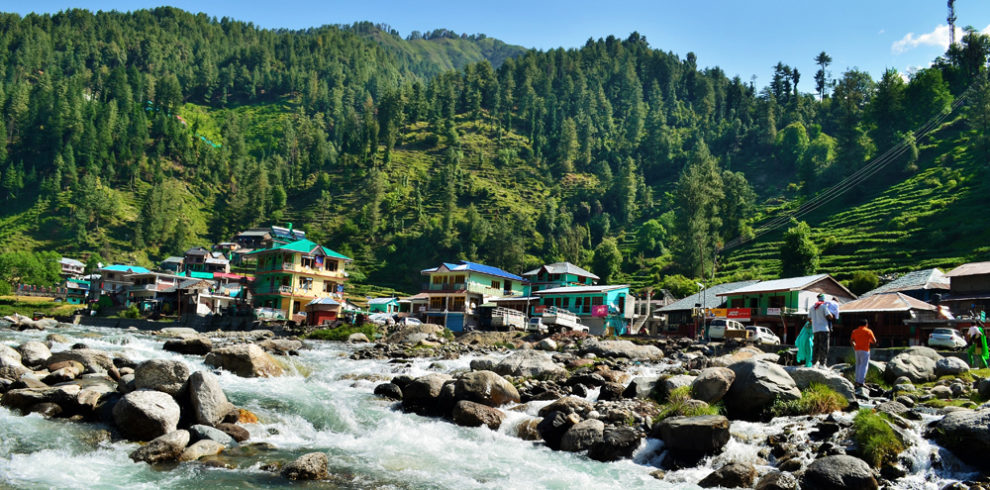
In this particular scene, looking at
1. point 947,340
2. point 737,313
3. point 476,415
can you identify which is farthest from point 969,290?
point 476,415

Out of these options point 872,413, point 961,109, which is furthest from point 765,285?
point 961,109

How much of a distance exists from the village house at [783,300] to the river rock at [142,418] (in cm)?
3936

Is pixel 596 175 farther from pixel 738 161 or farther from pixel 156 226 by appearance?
pixel 156 226

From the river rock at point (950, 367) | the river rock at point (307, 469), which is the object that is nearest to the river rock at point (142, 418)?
the river rock at point (307, 469)

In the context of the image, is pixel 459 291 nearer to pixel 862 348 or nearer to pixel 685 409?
pixel 862 348

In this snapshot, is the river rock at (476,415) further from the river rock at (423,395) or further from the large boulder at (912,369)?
the large boulder at (912,369)

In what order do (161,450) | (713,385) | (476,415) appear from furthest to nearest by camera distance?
(476,415), (713,385), (161,450)

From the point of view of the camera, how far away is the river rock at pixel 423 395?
1944cm

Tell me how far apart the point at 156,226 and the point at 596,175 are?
8062 cm

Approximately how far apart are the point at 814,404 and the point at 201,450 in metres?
13.4

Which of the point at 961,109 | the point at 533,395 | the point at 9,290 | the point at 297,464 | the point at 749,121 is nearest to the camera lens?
the point at 297,464

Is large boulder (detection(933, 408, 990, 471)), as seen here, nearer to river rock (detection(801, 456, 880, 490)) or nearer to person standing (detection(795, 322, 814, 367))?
river rock (detection(801, 456, 880, 490))

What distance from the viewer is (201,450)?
1377cm

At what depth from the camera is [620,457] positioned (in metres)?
14.9
